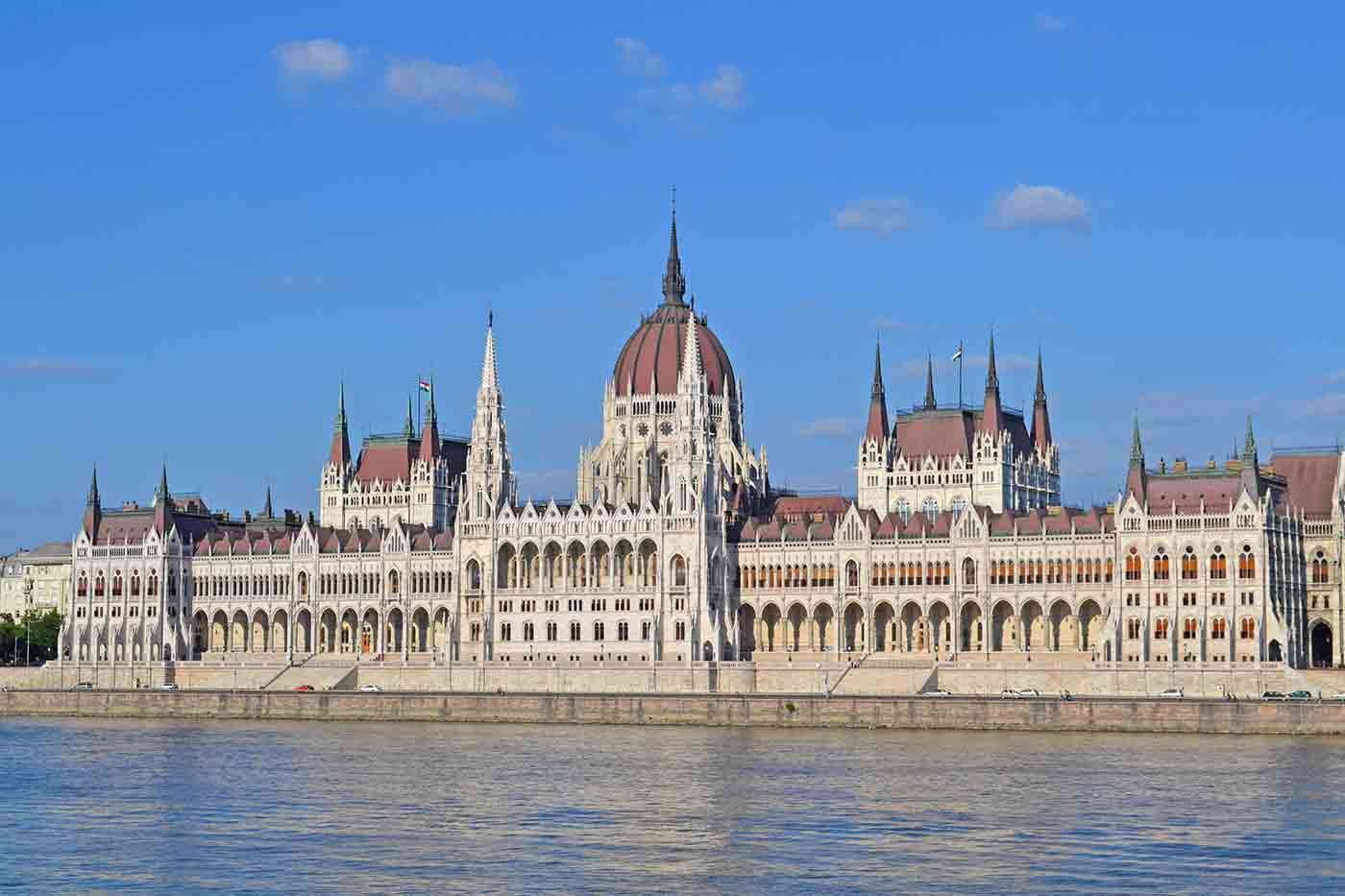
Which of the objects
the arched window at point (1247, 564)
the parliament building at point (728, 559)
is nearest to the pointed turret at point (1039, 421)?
the parliament building at point (728, 559)

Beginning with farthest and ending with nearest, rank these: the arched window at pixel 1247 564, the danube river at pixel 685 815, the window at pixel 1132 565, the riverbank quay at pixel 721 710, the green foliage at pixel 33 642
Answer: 1. the green foliage at pixel 33 642
2. the window at pixel 1132 565
3. the arched window at pixel 1247 564
4. the riverbank quay at pixel 721 710
5. the danube river at pixel 685 815

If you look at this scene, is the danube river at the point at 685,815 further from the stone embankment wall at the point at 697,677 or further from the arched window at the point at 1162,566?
the arched window at the point at 1162,566

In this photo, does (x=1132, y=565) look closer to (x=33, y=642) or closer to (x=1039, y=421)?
(x=1039, y=421)

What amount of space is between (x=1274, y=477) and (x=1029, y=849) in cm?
8282

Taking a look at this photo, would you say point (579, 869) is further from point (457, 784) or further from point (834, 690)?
point (834, 690)

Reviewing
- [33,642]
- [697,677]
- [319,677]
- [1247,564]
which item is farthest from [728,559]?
[33,642]

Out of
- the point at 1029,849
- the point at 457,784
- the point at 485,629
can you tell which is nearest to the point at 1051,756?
the point at 457,784

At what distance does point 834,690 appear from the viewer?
146000mm

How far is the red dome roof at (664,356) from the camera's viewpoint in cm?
19062

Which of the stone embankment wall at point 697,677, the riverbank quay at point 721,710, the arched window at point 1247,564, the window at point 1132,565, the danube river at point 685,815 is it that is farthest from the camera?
the window at point 1132,565

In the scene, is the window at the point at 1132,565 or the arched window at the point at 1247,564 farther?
the window at the point at 1132,565

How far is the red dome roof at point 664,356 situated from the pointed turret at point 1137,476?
44080mm

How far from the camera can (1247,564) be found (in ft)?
475

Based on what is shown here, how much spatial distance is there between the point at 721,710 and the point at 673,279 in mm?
67845
